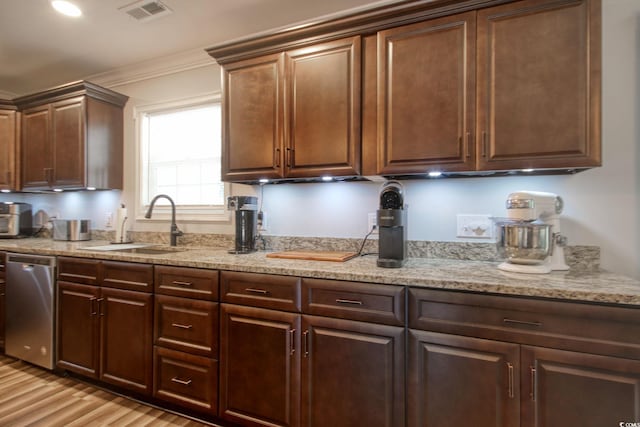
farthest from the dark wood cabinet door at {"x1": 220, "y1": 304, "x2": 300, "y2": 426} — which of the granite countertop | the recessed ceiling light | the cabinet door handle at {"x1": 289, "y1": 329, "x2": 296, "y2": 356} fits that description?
the recessed ceiling light

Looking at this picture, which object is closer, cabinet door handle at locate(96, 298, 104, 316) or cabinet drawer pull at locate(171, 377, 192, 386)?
cabinet drawer pull at locate(171, 377, 192, 386)

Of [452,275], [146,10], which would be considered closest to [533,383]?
[452,275]

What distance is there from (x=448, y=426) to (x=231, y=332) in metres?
1.07

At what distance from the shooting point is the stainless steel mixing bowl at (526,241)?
1.38 m

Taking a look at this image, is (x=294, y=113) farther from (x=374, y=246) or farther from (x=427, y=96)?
(x=374, y=246)

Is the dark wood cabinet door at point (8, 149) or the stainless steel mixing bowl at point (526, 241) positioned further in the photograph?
the dark wood cabinet door at point (8, 149)

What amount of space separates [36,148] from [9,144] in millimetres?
383

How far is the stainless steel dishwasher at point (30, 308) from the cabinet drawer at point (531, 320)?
8.18ft

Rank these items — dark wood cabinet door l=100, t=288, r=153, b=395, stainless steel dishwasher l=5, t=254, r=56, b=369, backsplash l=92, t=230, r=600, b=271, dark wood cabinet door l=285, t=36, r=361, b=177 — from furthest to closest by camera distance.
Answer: stainless steel dishwasher l=5, t=254, r=56, b=369
dark wood cabinet door l=100, t=288, r=153, b=395
dark wood cabinet door l=285, t=36, r=361, b=177
backsplash l=92, t=230, r=600, b=271

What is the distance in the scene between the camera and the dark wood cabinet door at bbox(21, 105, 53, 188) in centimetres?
287

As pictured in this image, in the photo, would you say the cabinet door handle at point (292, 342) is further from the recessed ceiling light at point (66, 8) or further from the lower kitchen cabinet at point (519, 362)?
the recessed ceiling light at point (66, 8)

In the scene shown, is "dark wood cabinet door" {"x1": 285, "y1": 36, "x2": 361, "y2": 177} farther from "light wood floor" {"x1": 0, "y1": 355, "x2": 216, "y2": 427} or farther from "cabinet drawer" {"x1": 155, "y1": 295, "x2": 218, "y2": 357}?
"light wood floor" {"x1": 0, "y1": 355, "x2": 216, "y2": 427}

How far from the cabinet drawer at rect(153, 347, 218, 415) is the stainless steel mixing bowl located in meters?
1.58

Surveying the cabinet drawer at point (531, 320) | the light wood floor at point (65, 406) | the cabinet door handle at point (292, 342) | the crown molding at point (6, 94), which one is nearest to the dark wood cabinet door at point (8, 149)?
the crown molding at point (6, 94)
